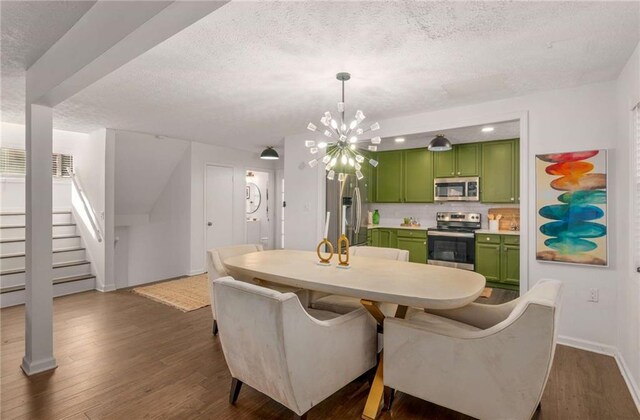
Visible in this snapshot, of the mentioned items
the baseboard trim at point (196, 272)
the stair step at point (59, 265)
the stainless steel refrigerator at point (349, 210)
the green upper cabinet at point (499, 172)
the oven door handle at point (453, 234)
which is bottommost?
the baseboard trim at point (196, 272)

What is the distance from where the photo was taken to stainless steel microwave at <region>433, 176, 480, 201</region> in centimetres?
528

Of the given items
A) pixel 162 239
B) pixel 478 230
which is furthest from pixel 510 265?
pixel 162 239

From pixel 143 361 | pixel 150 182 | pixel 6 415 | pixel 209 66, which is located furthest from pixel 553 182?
pixel 150 182

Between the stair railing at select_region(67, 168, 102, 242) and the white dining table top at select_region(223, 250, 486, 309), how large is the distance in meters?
3.14

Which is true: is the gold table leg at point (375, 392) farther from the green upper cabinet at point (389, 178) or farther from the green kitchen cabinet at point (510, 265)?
the green upper cabinet at point (389, 178)

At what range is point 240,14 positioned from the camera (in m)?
1.84

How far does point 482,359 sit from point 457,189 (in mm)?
4171

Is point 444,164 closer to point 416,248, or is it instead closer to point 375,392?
point 416,248

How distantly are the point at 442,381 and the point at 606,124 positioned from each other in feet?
8.69

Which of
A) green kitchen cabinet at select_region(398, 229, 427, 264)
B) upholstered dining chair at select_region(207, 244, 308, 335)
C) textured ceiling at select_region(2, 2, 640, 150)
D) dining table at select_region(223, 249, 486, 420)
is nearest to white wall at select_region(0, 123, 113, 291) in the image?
textured ceiling at select_region(2, 2, 640, 150)

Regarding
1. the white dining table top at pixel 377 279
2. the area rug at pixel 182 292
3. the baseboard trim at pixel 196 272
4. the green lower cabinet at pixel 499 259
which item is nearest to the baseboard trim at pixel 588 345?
the white dining table top at pixel 377 279

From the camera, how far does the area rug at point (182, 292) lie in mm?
4114

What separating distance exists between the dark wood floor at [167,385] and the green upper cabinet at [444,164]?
3179 mm

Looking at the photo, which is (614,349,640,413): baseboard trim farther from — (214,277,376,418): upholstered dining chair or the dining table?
(214,277,376,418): upholstered dining chair
